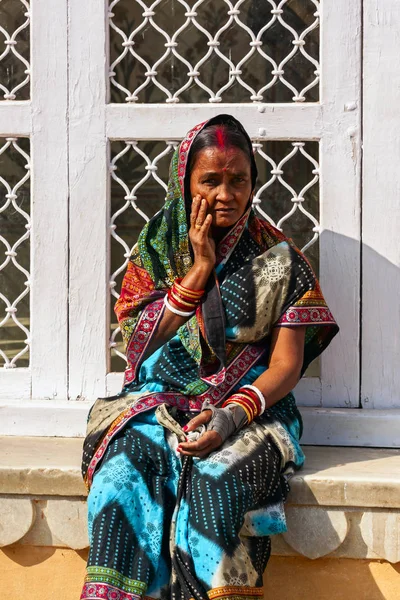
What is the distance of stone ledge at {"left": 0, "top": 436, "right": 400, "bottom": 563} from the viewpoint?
2898mm

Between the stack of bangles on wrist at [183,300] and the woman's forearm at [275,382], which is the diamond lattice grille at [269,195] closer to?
the stack of bangles on wrist at [183,300]

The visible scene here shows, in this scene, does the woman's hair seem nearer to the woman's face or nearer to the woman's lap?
the woman's face

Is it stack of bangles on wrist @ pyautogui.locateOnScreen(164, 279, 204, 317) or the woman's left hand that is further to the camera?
stack of bangles on wrist @ pyautogui.locateOnScreen(164, 279, 204, 317)

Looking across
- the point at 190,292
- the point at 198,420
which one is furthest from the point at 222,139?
the point at 198,420

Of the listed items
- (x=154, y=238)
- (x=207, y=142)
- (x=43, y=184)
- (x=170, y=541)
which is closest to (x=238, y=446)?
(x=170, y=541)

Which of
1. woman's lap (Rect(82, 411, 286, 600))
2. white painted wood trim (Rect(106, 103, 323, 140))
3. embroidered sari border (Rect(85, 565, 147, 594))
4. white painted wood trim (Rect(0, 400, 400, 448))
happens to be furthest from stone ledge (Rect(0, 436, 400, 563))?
white painted wood trim (Rect(106, 103, 323, 140))

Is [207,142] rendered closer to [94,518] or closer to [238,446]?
[238,446]

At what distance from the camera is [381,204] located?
343cm

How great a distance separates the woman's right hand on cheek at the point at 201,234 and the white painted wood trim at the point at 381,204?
0.83m

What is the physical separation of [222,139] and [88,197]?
0.85m

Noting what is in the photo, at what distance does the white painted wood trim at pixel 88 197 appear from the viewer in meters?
3.55

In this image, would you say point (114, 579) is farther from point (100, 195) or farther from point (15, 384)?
point (100, 195)

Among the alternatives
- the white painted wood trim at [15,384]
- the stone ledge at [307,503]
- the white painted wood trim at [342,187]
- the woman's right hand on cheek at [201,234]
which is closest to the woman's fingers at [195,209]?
the woman's right hand on cheek at [201,234]

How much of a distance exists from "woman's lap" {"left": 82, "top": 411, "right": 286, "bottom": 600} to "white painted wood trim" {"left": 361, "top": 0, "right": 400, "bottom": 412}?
2.82ft
